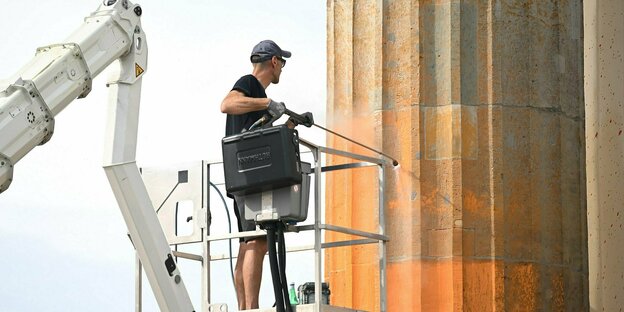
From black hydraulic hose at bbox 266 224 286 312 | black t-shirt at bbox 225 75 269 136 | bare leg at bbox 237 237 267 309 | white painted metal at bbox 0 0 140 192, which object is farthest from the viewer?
black t-shirt at bbox 225 75 269 136

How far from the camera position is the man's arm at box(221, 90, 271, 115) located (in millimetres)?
12954

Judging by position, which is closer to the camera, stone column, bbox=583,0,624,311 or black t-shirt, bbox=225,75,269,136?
black t-shirt, bbox=225,75,269,136

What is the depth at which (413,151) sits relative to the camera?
14.8 meters

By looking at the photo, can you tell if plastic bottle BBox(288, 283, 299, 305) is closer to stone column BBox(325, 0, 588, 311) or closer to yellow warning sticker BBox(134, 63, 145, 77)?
stone column BBox(325, 0, 588, 311)

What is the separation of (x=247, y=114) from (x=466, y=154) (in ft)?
8.05

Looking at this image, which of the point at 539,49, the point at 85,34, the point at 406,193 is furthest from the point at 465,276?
the point at 85,34

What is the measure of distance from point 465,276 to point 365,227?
42.5 inches

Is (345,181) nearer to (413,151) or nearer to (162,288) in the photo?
(413,151)

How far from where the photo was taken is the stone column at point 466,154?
14539 mm

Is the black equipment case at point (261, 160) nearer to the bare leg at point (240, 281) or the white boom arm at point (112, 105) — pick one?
the bare leg at point (240, 281)

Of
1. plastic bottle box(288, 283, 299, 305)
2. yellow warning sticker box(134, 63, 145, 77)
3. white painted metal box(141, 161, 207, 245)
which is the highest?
yellow warning sticker box(134, 63, 145, 77)

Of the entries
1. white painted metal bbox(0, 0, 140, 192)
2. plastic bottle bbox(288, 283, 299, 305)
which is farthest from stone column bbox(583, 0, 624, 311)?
white painted metal bbox(0, 0, 140, 192)

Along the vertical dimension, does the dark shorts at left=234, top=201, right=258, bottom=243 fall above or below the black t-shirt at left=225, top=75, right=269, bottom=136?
below

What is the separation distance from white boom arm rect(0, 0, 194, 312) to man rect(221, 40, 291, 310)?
2.56ft
